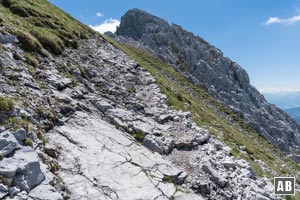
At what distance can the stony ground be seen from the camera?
1369 centimetres

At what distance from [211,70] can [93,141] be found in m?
99.8

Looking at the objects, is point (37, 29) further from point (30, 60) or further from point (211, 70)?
point (211, 70)

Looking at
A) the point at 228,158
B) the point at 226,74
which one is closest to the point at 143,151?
the point at 228,158

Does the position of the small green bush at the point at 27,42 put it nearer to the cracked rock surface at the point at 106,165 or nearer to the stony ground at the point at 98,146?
the stony ground at the point at 98,146

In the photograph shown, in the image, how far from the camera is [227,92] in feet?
358

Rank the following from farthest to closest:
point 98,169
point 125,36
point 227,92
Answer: point 125,36 → point 227,92 → point 98,169

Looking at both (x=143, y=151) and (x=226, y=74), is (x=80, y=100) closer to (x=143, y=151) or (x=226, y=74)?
(x=143, y=151)

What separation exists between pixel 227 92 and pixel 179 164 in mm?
91872

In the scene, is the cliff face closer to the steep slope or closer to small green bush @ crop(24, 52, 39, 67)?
the steep slope

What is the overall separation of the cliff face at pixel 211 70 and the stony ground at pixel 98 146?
62.9 m

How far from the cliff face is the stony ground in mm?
62863

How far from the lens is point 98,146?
18.6m

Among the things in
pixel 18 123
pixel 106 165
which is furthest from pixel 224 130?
pixel 18 123

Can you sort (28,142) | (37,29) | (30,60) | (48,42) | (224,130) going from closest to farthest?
(28,142)
(30,60)
(48,42)
(37,29)
(224,130)
